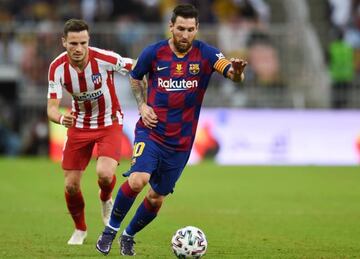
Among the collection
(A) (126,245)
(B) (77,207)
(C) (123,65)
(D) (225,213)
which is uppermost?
(C) (123,65)

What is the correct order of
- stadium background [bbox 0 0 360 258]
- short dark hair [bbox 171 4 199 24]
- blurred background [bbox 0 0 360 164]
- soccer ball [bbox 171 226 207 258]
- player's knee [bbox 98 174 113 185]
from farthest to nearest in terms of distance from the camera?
1. blurred background [bbox 0 0 360 164]
2. stadium background [bbox 0 0 360 258]
3. player's knee [bbox 98 174 113 185]
4. short dark hair [bbox 171 4 199 24]
5. soccer ball [bbox 171 226 207 258]

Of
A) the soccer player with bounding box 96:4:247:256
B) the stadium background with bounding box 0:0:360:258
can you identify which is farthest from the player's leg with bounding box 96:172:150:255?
the stadium background with bounding box 0:0:360:258

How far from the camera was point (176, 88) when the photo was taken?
9484 millimetres

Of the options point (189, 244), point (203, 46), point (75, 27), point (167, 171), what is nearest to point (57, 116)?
point (75, 27)

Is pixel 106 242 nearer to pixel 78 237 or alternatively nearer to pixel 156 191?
pixel 156 191

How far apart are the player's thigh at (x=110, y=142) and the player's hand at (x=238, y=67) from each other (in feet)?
7.45

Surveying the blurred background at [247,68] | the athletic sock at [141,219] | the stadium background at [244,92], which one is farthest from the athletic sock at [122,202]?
the blurred background at [247,68]

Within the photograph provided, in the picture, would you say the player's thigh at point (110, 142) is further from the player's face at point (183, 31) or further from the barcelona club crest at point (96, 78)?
the player's face at point (183, 31)

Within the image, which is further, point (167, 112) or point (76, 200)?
point (76, 200)

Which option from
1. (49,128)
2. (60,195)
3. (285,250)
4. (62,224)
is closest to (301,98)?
(49,128)

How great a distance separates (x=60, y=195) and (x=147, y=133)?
7230mm

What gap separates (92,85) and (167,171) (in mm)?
1723

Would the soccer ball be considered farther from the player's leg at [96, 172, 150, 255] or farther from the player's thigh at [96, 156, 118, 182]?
the player's thigh at [96, 156, 118, 182]

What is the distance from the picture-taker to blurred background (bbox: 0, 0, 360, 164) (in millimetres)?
23797
